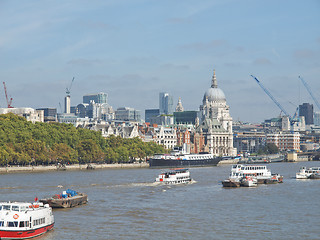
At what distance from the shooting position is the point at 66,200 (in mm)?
65750

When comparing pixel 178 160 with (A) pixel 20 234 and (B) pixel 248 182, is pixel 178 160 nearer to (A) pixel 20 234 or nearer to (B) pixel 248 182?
(B) pixel 248 182

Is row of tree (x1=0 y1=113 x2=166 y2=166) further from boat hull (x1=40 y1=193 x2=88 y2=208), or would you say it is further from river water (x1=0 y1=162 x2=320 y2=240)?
boat hull (x1=40 y1=193 x2=88 y2=208)

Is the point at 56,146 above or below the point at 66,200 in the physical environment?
above

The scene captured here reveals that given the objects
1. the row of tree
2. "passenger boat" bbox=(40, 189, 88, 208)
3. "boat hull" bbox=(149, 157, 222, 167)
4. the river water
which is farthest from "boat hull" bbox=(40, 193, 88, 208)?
"boat hull" bbox=(149, 157, 222, 167)

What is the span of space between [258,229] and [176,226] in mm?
7171

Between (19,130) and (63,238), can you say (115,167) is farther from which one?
(63,238)

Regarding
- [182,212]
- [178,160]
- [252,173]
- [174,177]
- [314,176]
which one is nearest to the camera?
[182,212]

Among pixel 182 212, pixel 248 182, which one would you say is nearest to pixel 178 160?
pixel 248 182

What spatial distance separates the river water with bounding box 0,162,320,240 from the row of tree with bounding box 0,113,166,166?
48646 mm

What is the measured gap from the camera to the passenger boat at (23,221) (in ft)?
160

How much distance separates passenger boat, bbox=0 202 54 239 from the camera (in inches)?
1925

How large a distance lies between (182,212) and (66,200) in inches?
486

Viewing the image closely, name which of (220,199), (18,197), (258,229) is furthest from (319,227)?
(18,197)

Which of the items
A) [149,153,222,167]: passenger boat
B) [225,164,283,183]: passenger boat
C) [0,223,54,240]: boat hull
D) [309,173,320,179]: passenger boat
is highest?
[149,153,222,167]: passenger boat
